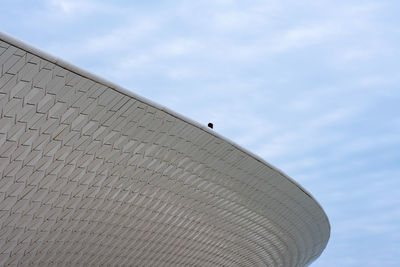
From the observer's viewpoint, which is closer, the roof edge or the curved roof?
the roof edge

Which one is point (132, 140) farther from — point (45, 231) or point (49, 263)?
point (49, 263)

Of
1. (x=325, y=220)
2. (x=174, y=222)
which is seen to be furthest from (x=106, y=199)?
(x=325, y=220)

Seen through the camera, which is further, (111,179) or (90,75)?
(111,179)

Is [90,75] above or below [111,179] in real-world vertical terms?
above

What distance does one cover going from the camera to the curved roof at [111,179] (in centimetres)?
1906

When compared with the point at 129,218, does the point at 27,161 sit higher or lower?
lower

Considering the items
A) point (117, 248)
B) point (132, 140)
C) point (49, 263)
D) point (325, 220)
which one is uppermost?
point (325, 220)

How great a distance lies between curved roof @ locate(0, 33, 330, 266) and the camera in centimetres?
1906

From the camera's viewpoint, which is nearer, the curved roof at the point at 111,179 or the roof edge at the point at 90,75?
the roof edge at the point at 90,75

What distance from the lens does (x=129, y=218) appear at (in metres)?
29.0

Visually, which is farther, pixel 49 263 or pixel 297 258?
pixel 297 258

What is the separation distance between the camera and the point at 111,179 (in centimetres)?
2548

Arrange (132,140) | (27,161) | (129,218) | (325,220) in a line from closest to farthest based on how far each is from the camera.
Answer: (27,161), (132,140), (129,218), (325,220)

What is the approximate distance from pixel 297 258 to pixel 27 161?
39.8 m
